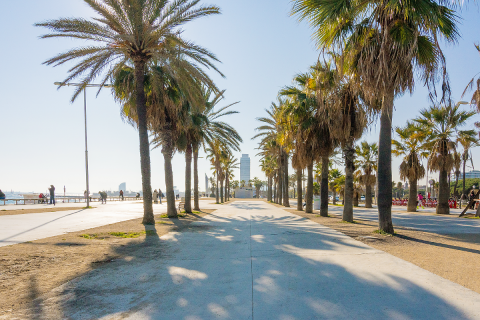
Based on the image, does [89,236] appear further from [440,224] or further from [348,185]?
[440,224]

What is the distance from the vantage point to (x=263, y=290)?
4355 mm

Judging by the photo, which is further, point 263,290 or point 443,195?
point 443,195

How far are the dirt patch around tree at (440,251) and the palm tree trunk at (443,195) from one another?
13.1 metres

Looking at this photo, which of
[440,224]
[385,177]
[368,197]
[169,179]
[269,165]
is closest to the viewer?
[385,177]

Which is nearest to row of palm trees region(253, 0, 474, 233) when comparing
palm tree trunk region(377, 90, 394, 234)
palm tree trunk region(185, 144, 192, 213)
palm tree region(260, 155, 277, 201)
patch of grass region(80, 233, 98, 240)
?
palm tree trunk region(377, 90, 394, 234)

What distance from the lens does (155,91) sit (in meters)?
14.4

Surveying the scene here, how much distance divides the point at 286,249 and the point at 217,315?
151 inches

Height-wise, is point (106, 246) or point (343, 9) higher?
point (343, 9)

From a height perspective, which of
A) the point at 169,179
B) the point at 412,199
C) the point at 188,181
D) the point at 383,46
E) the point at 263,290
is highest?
the point at 383,46

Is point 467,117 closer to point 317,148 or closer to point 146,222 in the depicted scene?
point 317,148

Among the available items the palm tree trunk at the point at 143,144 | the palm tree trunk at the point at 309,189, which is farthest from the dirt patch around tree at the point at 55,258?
the palm tree trunk at the point at 309,189

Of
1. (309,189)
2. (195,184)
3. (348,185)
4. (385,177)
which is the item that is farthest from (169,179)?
(385,177)

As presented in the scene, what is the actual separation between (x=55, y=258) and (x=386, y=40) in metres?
9.41

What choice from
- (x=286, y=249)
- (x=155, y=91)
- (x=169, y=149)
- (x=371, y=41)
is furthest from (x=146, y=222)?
(x=371, y=41)
